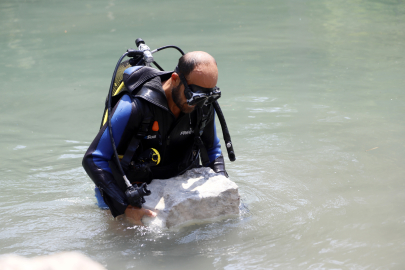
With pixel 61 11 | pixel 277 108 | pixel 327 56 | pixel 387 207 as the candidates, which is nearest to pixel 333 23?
pixel 327 56

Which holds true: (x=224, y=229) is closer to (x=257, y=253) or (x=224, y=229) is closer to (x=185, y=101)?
(x=257, y=253)

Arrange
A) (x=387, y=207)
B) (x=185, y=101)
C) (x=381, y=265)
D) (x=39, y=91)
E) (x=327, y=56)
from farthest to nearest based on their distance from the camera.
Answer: (x=327, y=56)
(x=39, y=91)
(x=387, y=207)
(x=185, y=101)
(x=381, y=265)

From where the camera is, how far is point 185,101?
2.55 m

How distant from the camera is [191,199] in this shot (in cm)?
267

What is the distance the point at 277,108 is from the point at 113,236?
113 inches

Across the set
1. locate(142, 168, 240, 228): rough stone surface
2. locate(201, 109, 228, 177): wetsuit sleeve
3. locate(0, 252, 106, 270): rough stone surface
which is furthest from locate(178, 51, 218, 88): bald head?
locate(0, 252, 106, 270): rough stone surface

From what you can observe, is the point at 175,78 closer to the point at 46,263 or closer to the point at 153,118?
the point at 153,118

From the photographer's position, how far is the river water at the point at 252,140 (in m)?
2.60

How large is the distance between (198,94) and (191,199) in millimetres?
657

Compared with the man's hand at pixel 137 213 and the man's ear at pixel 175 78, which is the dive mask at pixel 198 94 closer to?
the man's ear at pixel 175 78

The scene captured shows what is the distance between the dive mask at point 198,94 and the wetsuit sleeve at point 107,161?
1.06ft

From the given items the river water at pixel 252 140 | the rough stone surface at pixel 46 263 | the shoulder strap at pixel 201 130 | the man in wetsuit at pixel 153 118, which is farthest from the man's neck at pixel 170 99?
the rough stone surface at pixel 46 263

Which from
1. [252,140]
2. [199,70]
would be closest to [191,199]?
[199,70]

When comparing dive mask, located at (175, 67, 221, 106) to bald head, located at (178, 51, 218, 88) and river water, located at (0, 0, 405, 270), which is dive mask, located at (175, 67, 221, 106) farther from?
river water, located at (0, 0, 405, 270)
